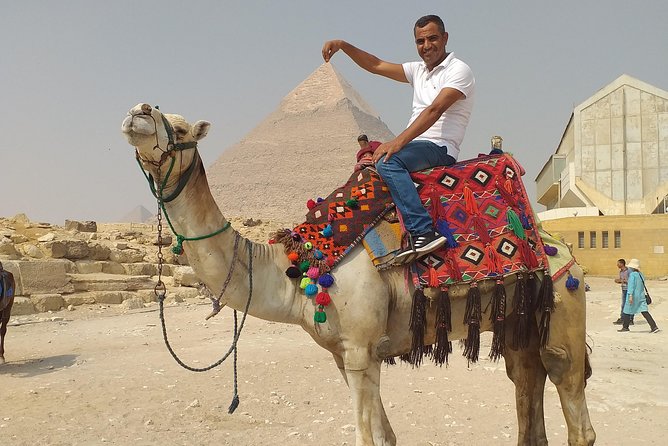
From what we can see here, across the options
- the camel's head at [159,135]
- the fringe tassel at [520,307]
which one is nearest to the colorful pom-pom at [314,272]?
the camel's head at [159,135]

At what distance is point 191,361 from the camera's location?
27.0 feet

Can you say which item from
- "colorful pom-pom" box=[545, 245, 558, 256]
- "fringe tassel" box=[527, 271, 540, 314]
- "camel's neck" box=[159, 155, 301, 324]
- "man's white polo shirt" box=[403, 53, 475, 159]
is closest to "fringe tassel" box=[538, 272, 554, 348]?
"fringe tassel" box=[527, 271, 540, 314]

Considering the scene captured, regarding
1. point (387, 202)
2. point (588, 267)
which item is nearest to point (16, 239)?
point (387, 202)

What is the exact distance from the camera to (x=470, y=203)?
3.27 m

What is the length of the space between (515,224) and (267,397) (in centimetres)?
371

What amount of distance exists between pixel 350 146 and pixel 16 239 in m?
173

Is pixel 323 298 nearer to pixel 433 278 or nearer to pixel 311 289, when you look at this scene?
pixel 311 289

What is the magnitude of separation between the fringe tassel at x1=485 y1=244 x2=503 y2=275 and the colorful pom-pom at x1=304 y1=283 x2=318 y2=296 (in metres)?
0.91

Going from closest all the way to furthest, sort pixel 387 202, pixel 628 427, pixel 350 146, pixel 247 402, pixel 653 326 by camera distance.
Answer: pixel 387 202 < pixel 628 427 < pixel 247 402 < pixel 653 326 < pixel 350 146

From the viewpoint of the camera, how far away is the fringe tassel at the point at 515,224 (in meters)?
3.28

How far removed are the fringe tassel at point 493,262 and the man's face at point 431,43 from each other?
107 cm

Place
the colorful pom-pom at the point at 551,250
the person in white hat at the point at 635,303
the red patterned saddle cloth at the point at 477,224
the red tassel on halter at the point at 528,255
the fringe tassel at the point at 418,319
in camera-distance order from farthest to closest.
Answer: the person in white hat at the point at 635,303, the colorful pom-pom at the point at 551,250, the red tassel on halter at the point at 528,255, the red patterned saddle cloth at the point at 477,224, the fringe tassel at the point at 418,319

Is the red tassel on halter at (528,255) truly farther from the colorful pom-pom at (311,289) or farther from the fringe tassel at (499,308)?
the colorful pom-pom at (311,289)

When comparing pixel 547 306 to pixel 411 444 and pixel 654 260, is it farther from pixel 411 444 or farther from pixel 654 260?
pixel 654 260
